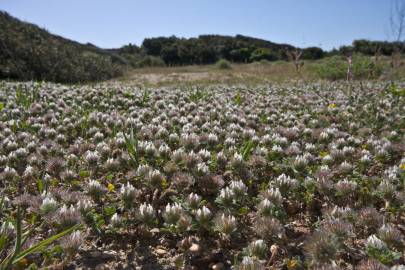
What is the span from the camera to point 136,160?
3.97 m

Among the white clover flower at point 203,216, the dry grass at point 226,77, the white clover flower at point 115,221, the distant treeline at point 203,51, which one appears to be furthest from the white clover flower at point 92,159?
the distant treeline at point 203,51

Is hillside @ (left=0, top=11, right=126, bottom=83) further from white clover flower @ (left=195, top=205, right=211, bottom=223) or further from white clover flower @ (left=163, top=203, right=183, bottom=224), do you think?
white clover flower @ (left=195, top=205, right=211, bottom=223)

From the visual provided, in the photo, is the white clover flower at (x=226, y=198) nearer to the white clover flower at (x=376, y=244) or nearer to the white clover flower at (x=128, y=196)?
the white clover flower at (x=128, y=196)

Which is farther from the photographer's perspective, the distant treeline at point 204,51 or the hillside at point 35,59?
the distant treeline at point 204,51

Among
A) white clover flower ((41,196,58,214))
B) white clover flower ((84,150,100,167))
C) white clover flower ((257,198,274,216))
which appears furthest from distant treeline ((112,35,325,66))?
white clover flower ((257,198,274,216))

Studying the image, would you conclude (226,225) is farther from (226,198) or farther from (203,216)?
(226,198)

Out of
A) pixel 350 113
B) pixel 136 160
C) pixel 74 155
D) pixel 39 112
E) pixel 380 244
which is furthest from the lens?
pixel 350 113

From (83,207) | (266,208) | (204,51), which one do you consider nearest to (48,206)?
(83,207)

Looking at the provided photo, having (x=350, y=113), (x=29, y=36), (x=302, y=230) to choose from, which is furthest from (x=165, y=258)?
(x=29, y=36)

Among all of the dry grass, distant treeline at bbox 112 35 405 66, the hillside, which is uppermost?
distant treeline at bbox 112 35 405 66

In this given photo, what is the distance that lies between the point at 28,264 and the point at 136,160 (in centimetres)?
168

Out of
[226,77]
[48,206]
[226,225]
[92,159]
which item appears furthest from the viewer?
[226,77]

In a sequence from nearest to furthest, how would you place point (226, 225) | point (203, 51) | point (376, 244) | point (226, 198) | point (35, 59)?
point (376, 244) < point (226, 225) < point (226, 198) < point (35, 59) < point (203, 51)

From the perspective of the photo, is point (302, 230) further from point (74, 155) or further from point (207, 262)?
point (74, 155)
